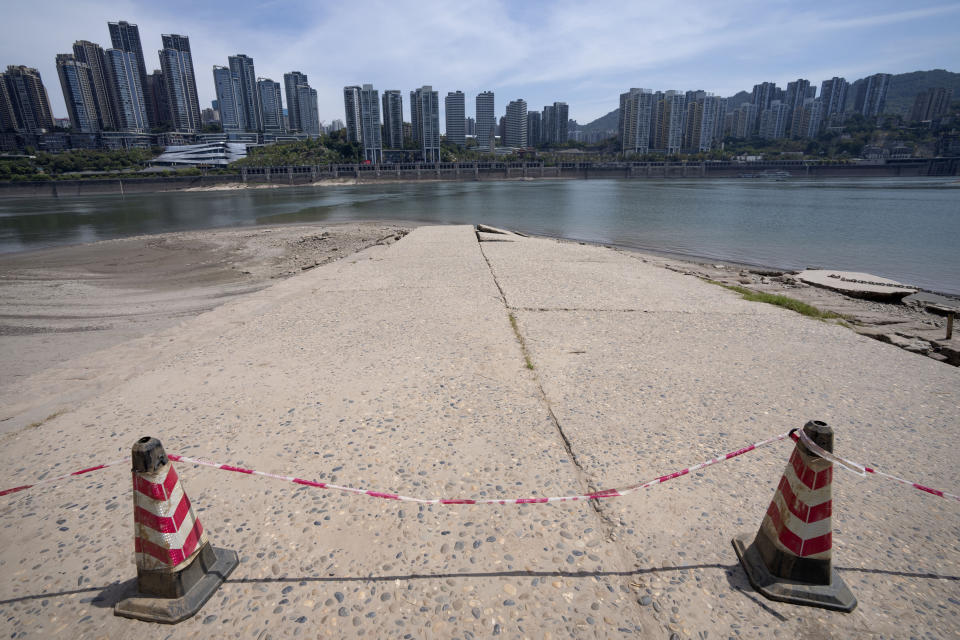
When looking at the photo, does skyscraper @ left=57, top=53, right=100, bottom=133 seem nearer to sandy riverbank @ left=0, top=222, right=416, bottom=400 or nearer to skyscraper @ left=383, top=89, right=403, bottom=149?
skyscraper @ left=383, top=89, right=403, bottom=149

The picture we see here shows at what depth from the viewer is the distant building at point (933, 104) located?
538 ft

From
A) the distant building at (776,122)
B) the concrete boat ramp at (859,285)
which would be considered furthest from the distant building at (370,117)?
the concrete boat ramp at (859,285)

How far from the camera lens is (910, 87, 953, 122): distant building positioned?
538 ft

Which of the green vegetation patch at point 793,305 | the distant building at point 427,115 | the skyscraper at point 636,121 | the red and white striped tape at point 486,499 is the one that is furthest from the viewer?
the skyscraper at point 636,121

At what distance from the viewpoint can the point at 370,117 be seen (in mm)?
155750

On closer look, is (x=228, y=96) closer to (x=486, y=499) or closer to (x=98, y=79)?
(x=98, y=79)

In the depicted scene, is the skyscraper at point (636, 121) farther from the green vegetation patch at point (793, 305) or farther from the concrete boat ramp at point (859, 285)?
the green vegetation patch at point (793, 305)

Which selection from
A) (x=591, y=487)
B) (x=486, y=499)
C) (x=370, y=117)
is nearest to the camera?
(x=486, y=499)

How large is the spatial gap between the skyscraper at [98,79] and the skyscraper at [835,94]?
915 feet

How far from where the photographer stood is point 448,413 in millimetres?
3461

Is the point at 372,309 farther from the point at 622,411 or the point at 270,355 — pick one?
the point at 622,411

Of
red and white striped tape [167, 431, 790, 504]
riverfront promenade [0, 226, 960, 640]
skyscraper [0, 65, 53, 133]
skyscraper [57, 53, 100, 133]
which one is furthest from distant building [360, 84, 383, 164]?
red and white striped tape [167, 431, 790, 504]

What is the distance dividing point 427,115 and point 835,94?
581 ft

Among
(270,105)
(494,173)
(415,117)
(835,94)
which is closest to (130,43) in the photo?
(270,105)
